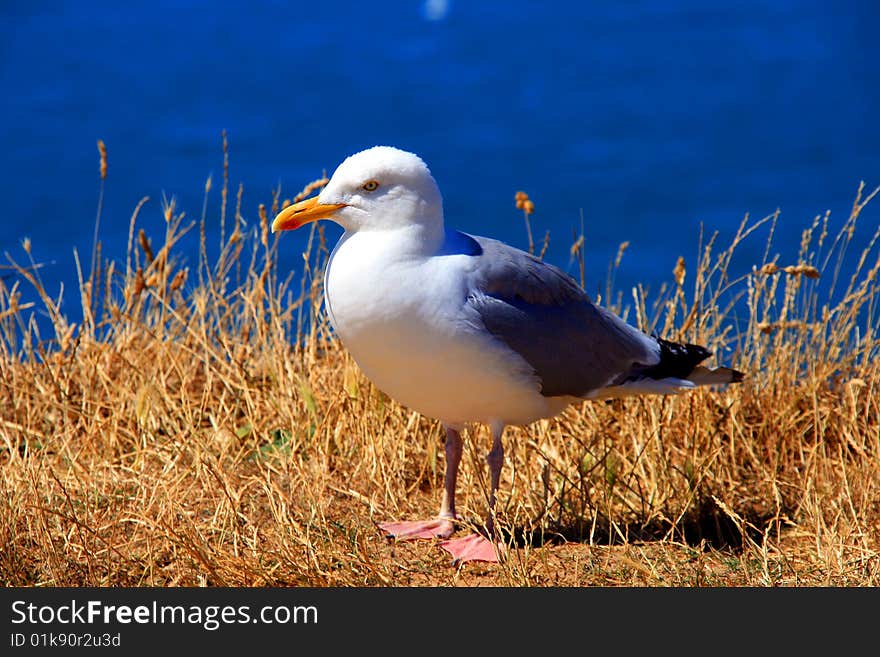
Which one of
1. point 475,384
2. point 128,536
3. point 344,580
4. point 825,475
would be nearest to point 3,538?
point 128,536

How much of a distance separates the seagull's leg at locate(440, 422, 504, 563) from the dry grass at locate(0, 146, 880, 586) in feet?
0.17

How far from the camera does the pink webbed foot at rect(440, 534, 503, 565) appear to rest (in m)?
4.42

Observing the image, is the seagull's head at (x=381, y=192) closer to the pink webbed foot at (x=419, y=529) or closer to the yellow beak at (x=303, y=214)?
the yellow beak at (x=303, y=214)

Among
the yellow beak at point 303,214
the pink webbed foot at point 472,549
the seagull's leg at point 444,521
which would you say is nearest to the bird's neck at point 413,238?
the yellow beak at point 303,214

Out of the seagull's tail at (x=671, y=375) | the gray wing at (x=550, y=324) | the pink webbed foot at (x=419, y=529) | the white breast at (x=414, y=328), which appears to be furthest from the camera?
the seagull's tail at (x=671, y=375)

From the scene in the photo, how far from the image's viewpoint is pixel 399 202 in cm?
426

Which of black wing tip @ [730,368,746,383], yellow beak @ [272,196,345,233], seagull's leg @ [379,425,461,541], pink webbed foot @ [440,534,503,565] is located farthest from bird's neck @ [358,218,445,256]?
black wing tip @ [730,368,746,383]

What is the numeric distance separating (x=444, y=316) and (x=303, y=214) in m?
0.61

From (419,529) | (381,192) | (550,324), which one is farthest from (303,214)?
(419,529)

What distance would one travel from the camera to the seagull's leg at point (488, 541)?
4.43m

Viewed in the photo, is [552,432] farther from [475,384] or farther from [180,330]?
[180,330]

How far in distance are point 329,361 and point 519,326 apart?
178 cm

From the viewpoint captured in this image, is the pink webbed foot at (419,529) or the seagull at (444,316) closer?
the seagull at (444,316)

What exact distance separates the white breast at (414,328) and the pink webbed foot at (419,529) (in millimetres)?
509
